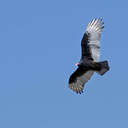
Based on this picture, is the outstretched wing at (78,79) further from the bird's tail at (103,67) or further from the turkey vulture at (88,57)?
the bird's tail at (103,67)

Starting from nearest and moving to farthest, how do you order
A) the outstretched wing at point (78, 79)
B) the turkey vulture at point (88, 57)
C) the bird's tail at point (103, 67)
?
the bird's tail at point (103, 67) < the turkey vulture at point (88, 57) < the outstretched wing at point (78, 79)

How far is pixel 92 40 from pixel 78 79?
7.77 feet

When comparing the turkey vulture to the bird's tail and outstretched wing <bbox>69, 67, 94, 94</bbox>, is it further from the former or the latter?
the bird's tail

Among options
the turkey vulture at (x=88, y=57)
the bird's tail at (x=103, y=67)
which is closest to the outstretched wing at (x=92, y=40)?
the turkey vulture at (x=88, y=57)

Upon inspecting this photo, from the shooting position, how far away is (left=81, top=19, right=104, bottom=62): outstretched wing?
62.1 feet

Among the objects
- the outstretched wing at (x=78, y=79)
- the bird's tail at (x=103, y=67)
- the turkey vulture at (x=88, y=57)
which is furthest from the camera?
the outstretched wing at (x=78, y=79)

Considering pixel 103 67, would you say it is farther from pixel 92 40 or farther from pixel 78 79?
pixel 78 79

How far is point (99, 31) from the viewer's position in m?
19.4

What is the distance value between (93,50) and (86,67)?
3.30ft

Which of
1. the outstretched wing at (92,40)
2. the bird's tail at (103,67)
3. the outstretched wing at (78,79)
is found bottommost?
the bird's tail at (103,67)

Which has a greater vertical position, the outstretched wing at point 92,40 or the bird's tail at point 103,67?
the outstretched wing at point 92,40

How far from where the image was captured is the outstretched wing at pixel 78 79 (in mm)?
19328

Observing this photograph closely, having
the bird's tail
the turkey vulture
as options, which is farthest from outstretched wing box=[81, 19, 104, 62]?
the bird's tail

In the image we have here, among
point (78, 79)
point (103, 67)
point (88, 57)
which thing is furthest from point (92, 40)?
point (78, 79)
